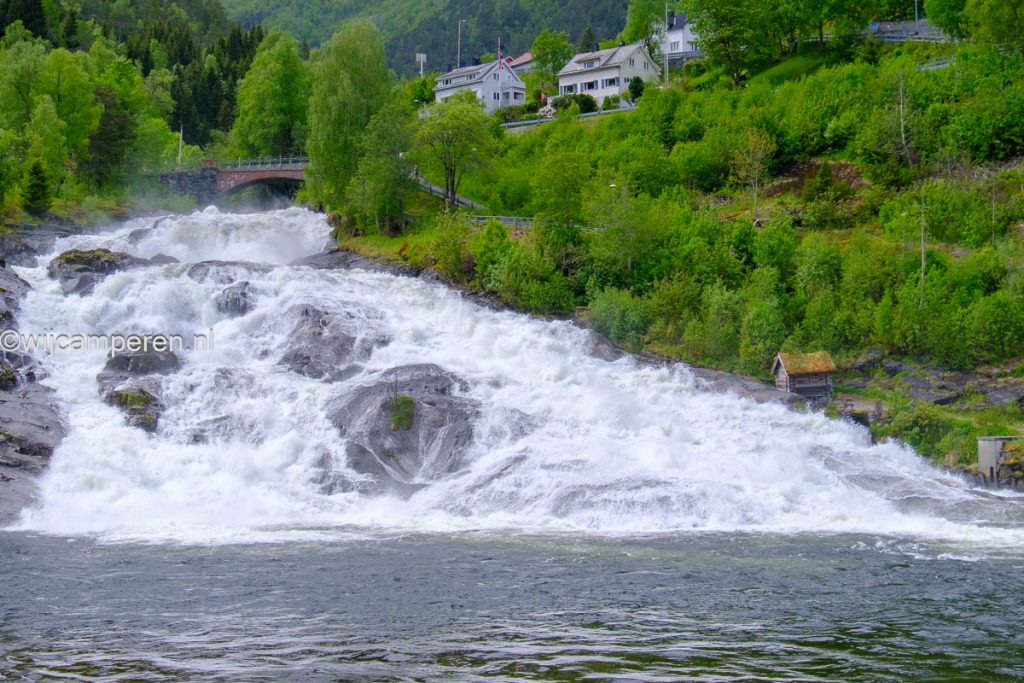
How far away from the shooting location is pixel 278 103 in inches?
3420

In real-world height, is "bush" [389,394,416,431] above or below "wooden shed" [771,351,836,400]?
below

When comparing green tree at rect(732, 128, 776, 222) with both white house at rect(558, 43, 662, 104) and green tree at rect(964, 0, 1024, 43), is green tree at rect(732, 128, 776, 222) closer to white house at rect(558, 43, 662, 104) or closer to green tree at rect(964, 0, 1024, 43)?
green tree at rect(964, 0, 1024, 43)

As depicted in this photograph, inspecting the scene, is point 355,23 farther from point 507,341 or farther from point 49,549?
point 49,549

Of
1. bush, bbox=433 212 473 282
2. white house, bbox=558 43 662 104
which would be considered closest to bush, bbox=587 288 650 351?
bush, bbox=433 212 473 282

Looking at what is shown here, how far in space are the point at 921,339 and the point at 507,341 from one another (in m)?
16.7

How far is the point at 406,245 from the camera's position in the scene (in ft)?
188

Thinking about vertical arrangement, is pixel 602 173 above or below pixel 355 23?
below

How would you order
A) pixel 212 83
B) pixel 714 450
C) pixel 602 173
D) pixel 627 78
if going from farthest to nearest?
pixel 212 83 < pixel 627 78 < pixel 602 173 < pixel 714 450

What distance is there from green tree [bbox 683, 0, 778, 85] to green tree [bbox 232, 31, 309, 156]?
32.5 meters

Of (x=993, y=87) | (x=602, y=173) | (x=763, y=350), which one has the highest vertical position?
(x=993, y=87)

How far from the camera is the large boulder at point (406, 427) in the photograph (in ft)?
114

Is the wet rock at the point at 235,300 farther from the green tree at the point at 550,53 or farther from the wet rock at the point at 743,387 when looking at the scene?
the green tree at the point at 550,53

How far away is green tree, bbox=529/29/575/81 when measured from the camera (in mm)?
116750

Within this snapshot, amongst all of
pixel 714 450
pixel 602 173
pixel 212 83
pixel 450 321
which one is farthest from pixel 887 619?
pixel 212 83
